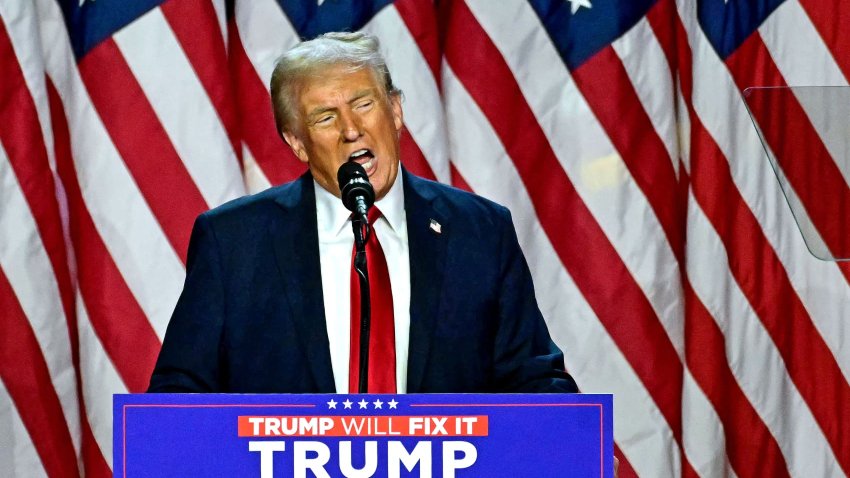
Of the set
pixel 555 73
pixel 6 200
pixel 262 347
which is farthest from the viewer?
pixel 555 73

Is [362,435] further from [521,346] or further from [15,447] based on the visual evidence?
[15,447]

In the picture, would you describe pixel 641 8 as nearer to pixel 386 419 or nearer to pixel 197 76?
pixel 197 76

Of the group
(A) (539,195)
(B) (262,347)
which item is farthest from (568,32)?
(B) (262,347)

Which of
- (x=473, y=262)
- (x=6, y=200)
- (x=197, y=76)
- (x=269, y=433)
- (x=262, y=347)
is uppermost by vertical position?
(x=197, y=76)

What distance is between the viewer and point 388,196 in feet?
7.58

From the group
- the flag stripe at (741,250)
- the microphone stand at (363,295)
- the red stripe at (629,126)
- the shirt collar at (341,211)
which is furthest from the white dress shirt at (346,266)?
the flag stripe at (741,250)

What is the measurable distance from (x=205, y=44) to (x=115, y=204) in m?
0.48

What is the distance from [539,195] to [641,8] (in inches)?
23.6

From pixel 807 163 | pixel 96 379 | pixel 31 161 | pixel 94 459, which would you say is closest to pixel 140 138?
pixel 31 161

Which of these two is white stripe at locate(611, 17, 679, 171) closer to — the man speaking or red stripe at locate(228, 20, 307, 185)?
red stripe at locate(228, 20, 307, 185)

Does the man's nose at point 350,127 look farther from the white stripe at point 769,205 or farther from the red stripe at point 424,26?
the white stripe at point 769,205

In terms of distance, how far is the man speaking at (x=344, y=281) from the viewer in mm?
2166

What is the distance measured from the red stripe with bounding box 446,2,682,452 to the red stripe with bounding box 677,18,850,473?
0.29m

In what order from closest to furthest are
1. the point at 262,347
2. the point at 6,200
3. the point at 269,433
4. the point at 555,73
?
the point at 269,433 → the point at 262,347 → the point at 6,200 → the point at 555,73
